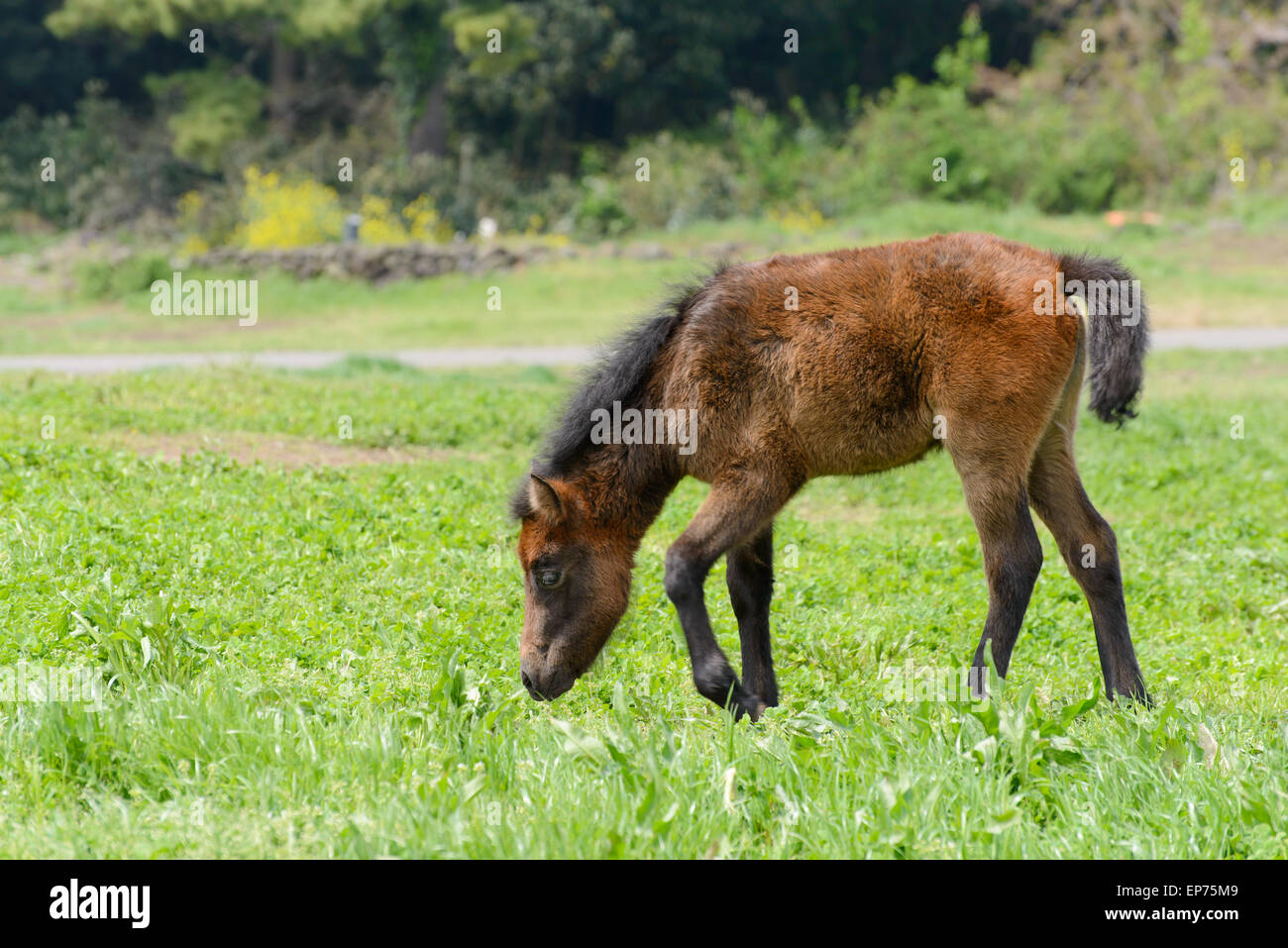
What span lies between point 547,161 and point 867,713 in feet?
101

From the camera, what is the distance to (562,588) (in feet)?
16.9

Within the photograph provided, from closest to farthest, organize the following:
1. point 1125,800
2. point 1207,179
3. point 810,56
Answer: point 1125,800, point 1207,179, point 810,56

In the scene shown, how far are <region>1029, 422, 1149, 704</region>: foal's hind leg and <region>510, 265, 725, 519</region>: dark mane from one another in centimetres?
167

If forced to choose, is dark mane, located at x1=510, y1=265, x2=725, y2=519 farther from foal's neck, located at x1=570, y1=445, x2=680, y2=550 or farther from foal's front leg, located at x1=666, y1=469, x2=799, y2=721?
foal's front leg, located at x1=666, y1=469, x2=799, y2=721

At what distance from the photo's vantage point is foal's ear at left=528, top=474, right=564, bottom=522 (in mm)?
5031

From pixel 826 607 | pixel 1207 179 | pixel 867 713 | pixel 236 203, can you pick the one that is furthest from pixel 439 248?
pixel 867 713

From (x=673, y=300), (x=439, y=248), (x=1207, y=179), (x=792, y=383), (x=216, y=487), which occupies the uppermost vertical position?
(x=1207, y=179)

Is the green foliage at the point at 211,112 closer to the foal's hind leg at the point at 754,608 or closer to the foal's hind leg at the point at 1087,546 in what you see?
the foal's hind leg at the point at 754,608

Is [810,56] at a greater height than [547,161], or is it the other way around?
[810,56]

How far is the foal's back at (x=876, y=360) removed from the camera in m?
5.11

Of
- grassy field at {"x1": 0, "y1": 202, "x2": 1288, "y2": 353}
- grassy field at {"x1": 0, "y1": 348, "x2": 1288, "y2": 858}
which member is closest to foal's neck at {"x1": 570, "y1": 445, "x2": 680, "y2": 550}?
grassy field at {"x1": 0, "y1": 348, "x2": 1288, "y2": 858}

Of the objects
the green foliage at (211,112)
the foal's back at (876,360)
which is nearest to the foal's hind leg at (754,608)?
the foal's back at (876,360)

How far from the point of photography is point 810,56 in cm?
3662
